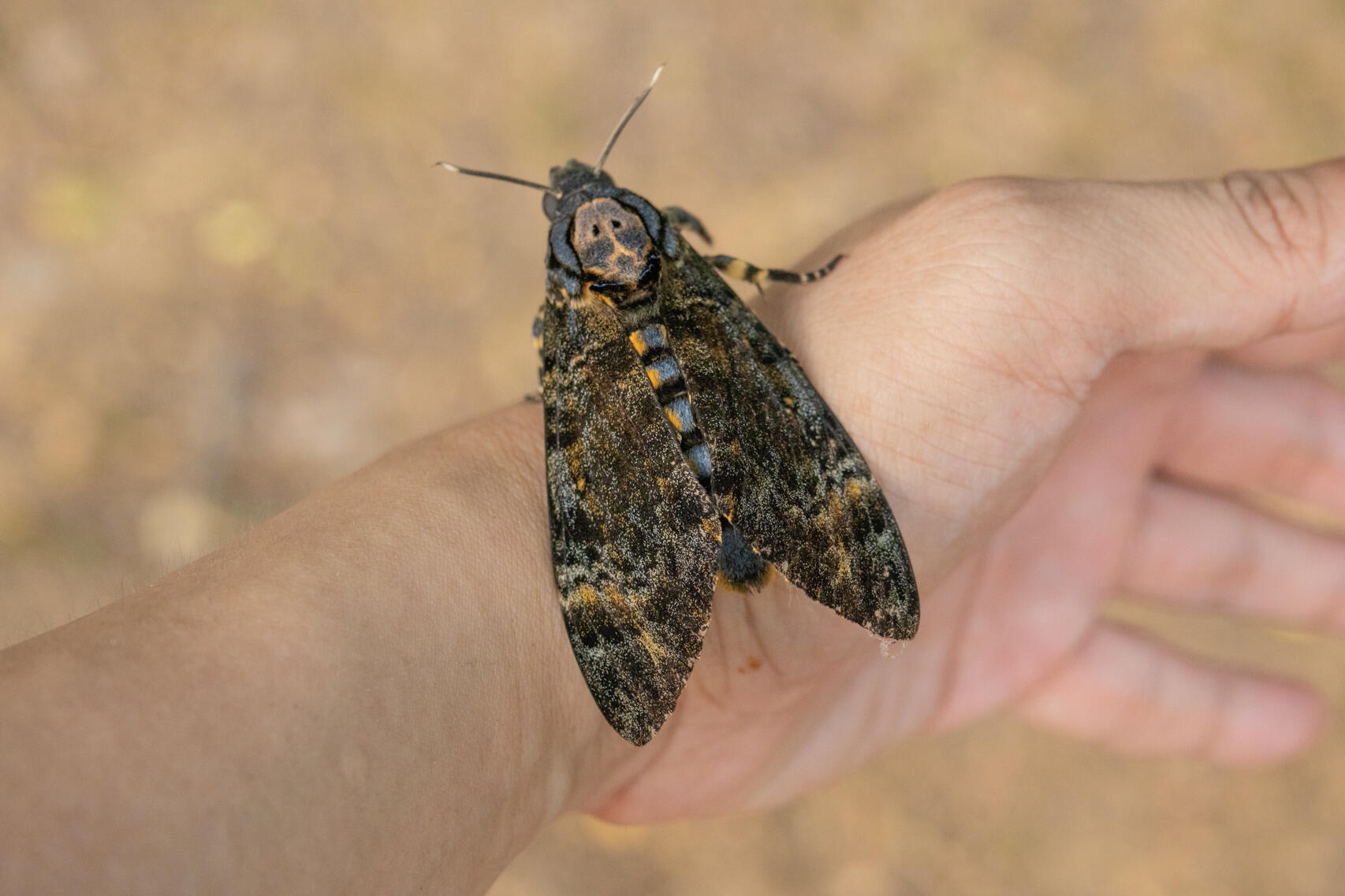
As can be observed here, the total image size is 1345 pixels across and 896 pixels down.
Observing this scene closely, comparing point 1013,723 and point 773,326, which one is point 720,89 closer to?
point 773,326

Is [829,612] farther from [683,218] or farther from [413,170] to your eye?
[413,170]

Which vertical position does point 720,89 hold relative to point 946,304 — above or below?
above

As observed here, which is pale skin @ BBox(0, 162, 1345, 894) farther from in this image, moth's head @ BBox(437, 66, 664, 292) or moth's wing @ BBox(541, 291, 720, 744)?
moth's head @ BBox(437, 66, 664, 292)

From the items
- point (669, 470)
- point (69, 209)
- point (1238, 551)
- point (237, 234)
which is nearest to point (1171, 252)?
point (669, 470)

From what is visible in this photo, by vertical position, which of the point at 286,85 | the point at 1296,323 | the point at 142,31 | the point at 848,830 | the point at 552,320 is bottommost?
the point at 848,830

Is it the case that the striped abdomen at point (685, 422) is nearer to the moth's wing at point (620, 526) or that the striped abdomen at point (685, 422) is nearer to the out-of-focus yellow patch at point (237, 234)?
the moth's wing at point (620, 526)

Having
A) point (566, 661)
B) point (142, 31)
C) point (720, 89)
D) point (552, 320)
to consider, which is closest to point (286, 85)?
point (142, 31)

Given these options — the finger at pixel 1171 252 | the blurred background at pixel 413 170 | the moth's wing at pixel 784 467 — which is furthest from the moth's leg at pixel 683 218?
the blurred background at pixel 413 170
